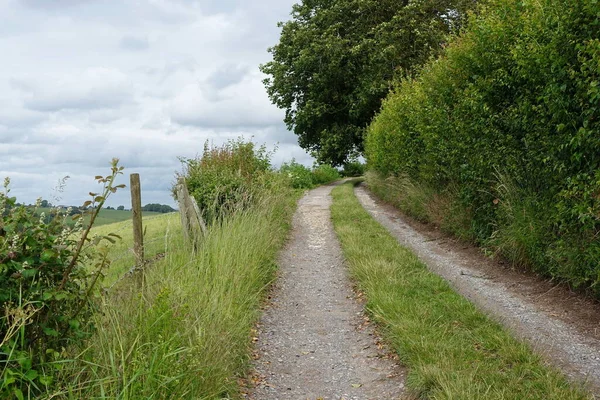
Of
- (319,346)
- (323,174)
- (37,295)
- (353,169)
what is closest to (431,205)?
(319,346)

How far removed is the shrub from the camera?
35.0 metres

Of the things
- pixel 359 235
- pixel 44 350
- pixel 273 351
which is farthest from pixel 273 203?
pixel 44 350

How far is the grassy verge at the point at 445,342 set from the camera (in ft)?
14.2

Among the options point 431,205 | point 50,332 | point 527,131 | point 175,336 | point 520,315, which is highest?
point 527,131

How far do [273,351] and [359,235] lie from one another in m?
6.32

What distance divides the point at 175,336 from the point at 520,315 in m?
4.45

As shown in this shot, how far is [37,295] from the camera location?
3225mm

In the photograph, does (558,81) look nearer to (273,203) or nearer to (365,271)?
(365,271)

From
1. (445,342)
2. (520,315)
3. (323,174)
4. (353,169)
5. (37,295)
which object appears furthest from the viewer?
(353,169)

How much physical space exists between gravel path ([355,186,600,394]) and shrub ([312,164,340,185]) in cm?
2376

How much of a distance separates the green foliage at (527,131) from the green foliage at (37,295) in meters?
5.25

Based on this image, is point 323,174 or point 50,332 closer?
point 50,332

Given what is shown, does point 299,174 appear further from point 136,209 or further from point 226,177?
point 136,209

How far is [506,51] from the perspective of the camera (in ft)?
27.8
